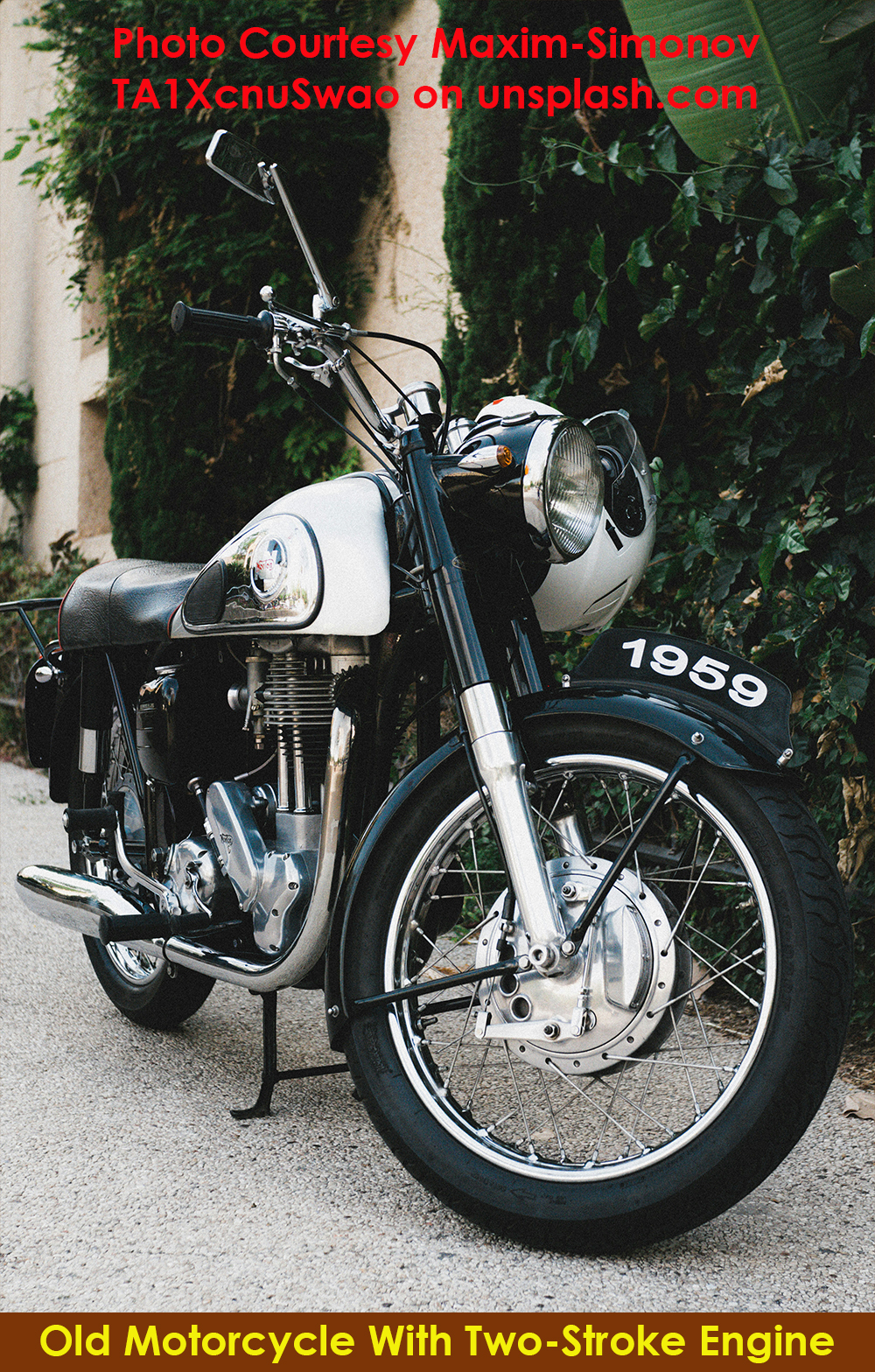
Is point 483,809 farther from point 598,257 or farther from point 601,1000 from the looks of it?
point 598,257

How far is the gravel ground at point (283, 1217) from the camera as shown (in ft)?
5.65

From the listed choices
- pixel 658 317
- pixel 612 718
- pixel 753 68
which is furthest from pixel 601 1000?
pixel 753 68

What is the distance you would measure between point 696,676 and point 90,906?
1.37m

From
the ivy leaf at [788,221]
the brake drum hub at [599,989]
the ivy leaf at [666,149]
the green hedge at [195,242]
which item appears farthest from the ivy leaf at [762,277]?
the green hedge at [195,242]

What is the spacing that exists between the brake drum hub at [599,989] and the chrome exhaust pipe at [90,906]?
84 cm

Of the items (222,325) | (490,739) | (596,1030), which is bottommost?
(596,1030)

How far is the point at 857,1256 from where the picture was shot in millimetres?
1858

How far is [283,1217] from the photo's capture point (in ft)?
6.50

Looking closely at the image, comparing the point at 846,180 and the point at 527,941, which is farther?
the point at 846,180

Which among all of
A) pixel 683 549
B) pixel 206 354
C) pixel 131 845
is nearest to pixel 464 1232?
pixel 131 845

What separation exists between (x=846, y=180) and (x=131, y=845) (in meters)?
2.14

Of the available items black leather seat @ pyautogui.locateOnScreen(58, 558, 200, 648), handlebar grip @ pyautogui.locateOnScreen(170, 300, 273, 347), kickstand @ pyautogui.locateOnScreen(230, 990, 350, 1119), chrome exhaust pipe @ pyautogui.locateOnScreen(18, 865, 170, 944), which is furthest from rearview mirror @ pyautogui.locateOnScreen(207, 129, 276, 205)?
kickstand @ pyautogui.locateOnScreen(230, 990, 350, 1119)

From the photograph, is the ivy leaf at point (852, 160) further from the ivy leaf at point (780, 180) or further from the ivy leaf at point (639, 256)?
the ivy leaf at point (639, 256)
